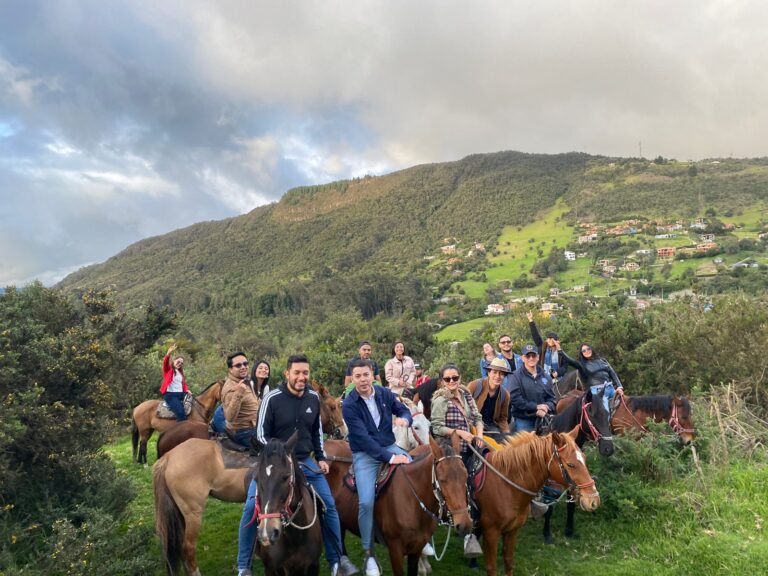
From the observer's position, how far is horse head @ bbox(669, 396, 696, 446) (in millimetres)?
7028

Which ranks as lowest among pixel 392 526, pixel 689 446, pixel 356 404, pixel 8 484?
pixel 689 446

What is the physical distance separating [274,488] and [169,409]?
678 centimetres

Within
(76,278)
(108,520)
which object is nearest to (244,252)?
(76,278)

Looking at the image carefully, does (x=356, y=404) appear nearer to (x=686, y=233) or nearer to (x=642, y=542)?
(x=642, y=542)

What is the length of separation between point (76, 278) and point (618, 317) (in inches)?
5463

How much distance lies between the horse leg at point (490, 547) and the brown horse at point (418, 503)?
0.75 meters

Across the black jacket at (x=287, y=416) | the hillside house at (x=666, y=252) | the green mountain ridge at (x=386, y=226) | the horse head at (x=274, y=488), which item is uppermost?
the green mountain ridge at (x=386, y=226)

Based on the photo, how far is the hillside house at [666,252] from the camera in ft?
208

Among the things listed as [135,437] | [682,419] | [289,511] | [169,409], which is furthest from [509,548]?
[135,437]

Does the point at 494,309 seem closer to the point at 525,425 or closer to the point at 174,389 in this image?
the point at 525,425

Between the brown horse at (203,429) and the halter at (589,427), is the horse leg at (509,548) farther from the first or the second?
the brown horse at (203,429)

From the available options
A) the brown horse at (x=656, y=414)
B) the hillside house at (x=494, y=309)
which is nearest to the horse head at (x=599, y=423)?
the brown horse at (x=656, y=414)

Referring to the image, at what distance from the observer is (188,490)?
5215 mm

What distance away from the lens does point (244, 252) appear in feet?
395
